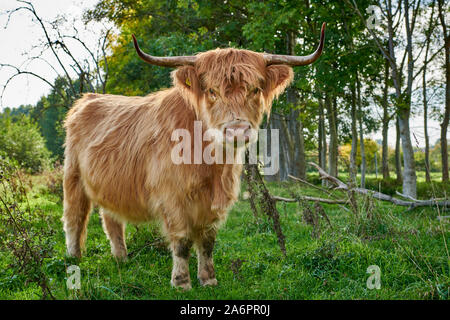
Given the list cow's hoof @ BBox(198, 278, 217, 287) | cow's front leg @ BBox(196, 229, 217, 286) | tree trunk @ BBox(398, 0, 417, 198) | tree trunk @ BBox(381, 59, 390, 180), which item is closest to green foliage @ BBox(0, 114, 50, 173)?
tree trunk @ BBox(381, 59, 390, 180)

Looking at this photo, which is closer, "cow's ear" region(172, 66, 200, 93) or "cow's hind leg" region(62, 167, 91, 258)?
"cow's ear" region(172, 66, 200, 93)

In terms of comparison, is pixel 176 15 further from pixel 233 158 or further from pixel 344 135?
pixel 233 158

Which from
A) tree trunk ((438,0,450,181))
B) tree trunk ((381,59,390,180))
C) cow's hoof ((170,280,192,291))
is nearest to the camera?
cow's hoof ((170,280,192,291))

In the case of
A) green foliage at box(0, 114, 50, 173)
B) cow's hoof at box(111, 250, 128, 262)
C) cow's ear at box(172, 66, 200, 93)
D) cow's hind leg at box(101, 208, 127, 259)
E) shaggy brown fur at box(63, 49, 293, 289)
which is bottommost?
cow's hoof at box(111, 250, 128, 262)

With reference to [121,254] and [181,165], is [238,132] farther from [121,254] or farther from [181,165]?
[121,254]

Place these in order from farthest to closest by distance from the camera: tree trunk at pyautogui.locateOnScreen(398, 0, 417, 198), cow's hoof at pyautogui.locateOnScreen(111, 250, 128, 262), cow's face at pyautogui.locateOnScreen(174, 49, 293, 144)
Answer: tree trunk at pyautogui.locateOnScreen(398, 0, 417, 198)
cow's hoof at pyautogui.locateOnScreen(111, 250, 128, 262)
cow's face at pyautogui.locateOnScreen(174, 49, 293, 144)

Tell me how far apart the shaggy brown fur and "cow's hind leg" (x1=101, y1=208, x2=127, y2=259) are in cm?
51

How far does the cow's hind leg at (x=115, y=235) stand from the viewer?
4.57m

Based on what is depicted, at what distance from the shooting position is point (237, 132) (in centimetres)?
284

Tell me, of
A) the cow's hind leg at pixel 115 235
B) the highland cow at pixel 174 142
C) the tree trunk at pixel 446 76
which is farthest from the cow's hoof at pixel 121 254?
the tree trunk at pixel 446 76

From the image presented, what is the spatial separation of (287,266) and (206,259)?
0.85 meters

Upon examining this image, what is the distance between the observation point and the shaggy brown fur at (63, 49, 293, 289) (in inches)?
123

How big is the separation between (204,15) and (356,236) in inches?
433

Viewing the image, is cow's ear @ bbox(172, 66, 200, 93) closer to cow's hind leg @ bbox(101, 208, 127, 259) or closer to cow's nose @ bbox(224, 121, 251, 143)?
cow's nose @ bbox(224, 121, 251, 143)
